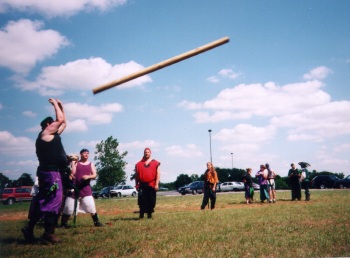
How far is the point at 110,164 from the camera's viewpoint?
2133 inches

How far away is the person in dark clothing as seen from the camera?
466 centimetres

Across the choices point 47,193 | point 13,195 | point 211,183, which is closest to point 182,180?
point 13,195

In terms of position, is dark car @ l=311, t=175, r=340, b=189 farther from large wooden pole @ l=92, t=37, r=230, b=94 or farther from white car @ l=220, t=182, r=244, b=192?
large wooden pole @ l=92, t=37, r=230, b=94

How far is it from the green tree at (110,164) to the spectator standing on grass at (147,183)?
1830 inches

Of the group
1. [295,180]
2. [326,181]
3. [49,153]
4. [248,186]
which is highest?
[49,153]

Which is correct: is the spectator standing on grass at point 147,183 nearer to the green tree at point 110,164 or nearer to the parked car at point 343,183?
the parked car at point 343,183

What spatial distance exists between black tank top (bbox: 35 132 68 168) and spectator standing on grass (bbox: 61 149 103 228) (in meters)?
1.80

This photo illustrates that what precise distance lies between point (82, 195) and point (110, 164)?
48.9 meters

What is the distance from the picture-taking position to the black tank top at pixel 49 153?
475 cm

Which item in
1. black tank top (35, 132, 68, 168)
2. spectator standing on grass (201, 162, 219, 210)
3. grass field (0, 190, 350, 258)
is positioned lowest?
grass field (0, 190, 350, 258)

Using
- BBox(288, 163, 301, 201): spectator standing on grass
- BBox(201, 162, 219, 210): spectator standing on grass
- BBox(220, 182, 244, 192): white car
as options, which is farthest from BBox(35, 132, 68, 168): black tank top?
BBox(220, 182, 244, 192): white car

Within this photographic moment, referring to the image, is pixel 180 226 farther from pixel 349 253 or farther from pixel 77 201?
Result: pixel 349 253

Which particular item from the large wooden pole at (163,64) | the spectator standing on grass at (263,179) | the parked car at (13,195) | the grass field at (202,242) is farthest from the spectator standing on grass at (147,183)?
the parked car at (13,195)

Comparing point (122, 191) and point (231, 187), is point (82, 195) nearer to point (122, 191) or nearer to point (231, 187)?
point (122, 191)
